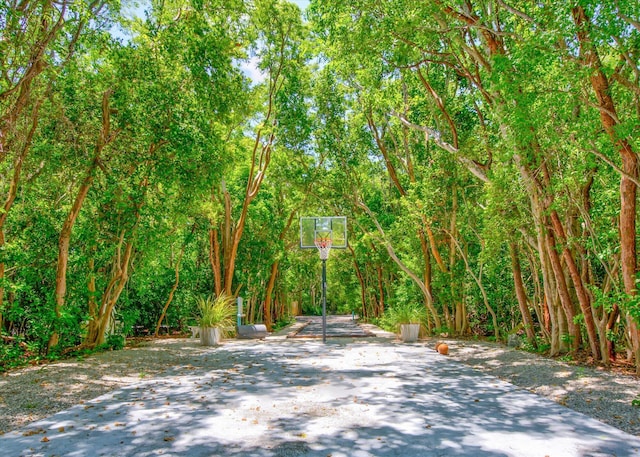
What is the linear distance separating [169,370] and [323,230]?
394 inches

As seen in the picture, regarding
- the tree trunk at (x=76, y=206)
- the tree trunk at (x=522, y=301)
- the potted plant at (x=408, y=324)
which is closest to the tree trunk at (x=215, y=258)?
the potted plant at (x=408, y=324)

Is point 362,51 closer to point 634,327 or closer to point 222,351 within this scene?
point 634,327

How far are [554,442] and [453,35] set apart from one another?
7.18 meters

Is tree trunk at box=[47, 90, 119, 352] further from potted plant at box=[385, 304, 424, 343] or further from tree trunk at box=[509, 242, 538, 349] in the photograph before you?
tree trunk at box=[509, 242, 538, 349]

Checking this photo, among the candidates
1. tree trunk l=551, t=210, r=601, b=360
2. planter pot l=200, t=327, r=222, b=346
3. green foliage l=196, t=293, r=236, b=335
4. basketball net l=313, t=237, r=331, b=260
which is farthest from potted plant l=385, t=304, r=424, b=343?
tree trunk l=551, t=210, r=601, b=360

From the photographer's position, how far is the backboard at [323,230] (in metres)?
17.6

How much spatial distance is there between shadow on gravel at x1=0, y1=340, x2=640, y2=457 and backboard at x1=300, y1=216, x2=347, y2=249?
10.1 metres

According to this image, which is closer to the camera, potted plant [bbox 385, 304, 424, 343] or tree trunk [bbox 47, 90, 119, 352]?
tree trunk [bbox 47, 90, 119, 352]

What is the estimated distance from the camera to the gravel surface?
5.02 m

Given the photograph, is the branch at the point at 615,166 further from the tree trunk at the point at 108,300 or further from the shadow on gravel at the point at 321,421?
the tree trunk at the point at 108,300

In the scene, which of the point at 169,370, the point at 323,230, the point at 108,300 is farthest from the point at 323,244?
the point at 169,370

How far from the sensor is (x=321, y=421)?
183 inches

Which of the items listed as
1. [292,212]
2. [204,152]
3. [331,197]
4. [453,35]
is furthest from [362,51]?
[292,212]

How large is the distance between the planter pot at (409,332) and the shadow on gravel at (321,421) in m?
6.00
